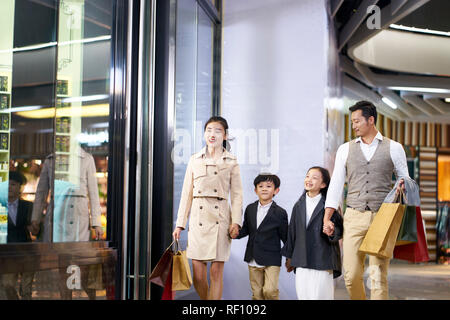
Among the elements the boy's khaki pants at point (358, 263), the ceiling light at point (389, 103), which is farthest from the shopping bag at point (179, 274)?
the ceiling light at point (389, 103)

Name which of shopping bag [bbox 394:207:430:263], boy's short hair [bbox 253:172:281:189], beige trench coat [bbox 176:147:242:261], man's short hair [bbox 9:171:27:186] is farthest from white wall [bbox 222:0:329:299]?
man's short hair [bbox 9:171:27:186]

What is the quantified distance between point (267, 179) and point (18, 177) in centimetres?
158

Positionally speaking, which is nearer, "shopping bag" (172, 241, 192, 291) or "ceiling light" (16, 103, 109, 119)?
"ceiling light" (16, 103, 109, 119)

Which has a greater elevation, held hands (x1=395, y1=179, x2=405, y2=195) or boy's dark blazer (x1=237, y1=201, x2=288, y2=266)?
held hands (x1=395, y1=179, x2=405, y2=195)

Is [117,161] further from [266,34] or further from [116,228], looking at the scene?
[266,34]

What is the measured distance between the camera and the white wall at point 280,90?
153 inches

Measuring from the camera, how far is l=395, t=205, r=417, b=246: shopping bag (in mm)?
3281

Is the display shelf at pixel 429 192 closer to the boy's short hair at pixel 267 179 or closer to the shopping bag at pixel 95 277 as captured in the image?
the boy's short hair at pixel 267 179

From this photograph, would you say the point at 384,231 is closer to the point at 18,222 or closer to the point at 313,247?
the point at 313,247

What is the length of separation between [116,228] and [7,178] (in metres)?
1.07

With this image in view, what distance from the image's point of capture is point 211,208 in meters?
3.64

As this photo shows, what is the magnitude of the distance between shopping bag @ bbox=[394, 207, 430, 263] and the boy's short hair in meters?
0.87

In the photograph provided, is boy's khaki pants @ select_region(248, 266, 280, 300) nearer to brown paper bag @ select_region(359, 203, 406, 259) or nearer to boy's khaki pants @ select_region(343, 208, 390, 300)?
boy's khaki pants @ select_region(343, 208, 390, 300)
